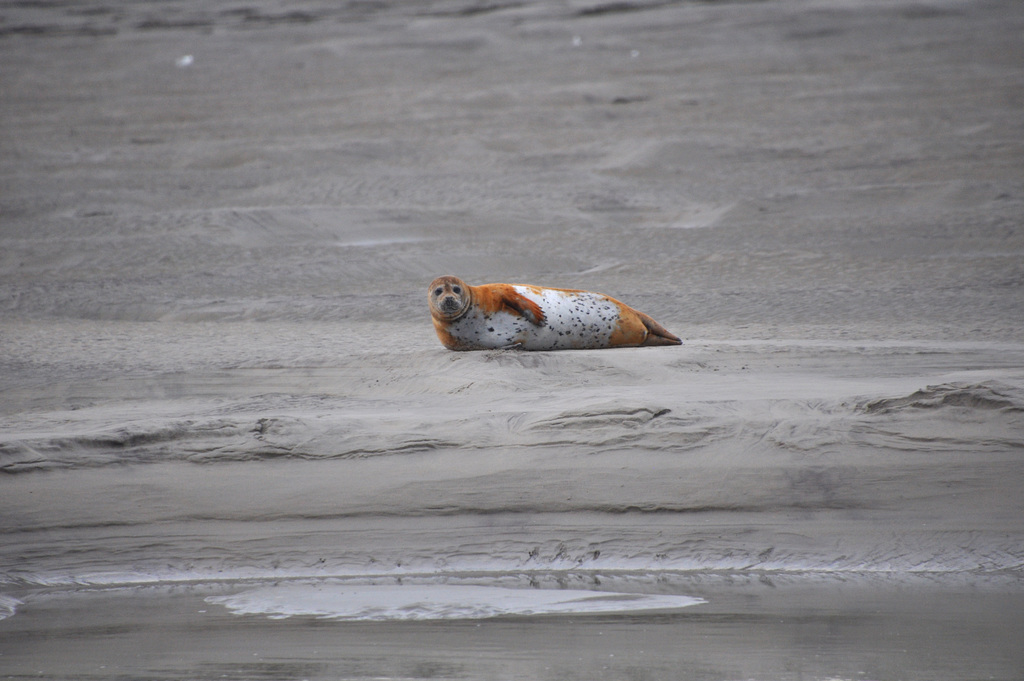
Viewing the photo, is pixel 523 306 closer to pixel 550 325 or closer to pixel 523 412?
pixel 550 325

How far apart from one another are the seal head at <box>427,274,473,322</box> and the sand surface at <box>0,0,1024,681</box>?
0.21 meters

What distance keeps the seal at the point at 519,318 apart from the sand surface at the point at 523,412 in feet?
0.38

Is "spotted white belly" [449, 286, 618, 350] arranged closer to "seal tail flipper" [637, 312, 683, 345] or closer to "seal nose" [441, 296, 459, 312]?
"seal nose" [441, 296, 459, 312]

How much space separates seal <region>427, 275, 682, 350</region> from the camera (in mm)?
5230

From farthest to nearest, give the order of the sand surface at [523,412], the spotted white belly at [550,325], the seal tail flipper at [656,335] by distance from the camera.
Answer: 1. the seal tail flipper at [656,335]
2. the spotted white belly at [550,325]
3. the sand surface at [523,412]

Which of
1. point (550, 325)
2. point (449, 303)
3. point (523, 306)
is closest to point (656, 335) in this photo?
point (550, 325)

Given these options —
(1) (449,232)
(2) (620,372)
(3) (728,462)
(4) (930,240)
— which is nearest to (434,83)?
(1) (449,232)

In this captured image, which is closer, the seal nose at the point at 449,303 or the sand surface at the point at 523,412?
the sand surface at the point at 523,412

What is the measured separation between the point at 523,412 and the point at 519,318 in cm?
100

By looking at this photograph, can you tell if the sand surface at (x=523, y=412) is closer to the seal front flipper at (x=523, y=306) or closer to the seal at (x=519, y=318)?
the seal at (x=519, y=318)

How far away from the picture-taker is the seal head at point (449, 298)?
5.18 metres

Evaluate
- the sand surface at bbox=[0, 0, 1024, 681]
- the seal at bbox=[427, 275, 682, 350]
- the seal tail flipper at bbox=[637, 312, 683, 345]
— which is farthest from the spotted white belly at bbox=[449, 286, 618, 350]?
the seal tail flipper at bbox=[637, 312, 683, 345]

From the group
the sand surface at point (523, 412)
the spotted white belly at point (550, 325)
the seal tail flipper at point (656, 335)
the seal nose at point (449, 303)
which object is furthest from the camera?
the seal tail flipper at point (656, 335)

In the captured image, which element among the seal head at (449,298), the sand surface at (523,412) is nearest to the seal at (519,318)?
the seal head at (449,298)
